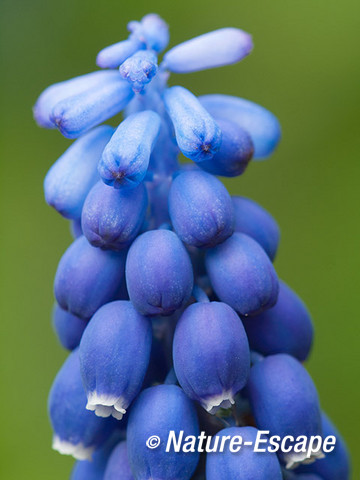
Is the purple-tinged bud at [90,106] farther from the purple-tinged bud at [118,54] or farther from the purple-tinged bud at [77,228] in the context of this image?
the purple-tinged bud at [77,228]

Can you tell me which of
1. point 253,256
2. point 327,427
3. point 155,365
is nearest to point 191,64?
point 253,256

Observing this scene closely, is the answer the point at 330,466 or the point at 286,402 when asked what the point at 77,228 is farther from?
the point at 330,466

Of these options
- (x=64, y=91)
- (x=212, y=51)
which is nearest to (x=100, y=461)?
(x=64, y=91)

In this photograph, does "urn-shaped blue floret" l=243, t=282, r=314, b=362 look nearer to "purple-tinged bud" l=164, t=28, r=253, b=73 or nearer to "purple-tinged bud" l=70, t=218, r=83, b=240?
"purple-tinged bud" l=70, t=218, r=83, b=240

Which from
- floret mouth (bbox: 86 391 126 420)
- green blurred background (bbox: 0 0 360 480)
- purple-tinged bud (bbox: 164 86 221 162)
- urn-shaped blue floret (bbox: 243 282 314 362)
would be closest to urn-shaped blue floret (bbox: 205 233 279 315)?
urn-shaped blue floret (bbox: 243 282 314 362)

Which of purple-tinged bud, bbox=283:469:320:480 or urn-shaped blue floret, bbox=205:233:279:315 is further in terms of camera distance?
purple-tinged bud, bbox=283:469:320:480

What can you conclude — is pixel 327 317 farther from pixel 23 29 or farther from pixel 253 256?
pixel 23 29
